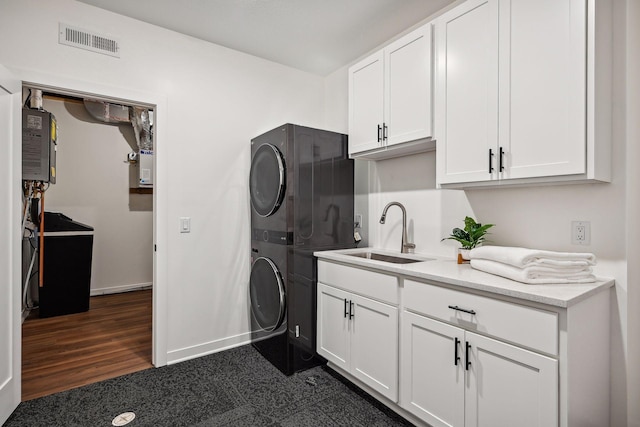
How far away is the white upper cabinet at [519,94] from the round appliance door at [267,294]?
1.41 meters

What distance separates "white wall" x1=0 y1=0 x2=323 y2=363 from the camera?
7.34 feet

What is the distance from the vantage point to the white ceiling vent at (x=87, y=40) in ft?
7.11

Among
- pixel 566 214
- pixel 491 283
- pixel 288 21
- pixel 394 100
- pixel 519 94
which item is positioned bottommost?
pixel 491 283

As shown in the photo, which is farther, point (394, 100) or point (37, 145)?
point (37, 145)

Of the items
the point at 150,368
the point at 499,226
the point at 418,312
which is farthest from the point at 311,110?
the point at 150,368

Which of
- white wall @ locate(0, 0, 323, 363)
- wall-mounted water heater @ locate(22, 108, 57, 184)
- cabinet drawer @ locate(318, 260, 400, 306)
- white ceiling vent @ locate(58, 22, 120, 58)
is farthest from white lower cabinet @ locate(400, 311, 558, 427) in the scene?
wall-mounted water heater @ locate(22, 108, 57, 184)

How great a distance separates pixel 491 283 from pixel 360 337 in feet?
3.18

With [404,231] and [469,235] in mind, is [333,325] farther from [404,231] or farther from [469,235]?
[469,235]

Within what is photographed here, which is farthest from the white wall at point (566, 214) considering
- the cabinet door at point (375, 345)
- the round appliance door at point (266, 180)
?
the round appliance door at point (266, 180)

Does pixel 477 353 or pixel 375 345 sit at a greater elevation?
pixel 477 353

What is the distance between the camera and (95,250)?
4.52 metres

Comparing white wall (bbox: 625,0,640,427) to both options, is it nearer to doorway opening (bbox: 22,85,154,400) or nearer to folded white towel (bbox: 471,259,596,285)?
folded white towel (bbox: 471,259,596,285)

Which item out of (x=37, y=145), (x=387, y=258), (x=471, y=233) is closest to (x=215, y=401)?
(x=387, y=258)

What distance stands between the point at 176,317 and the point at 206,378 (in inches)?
21.5
